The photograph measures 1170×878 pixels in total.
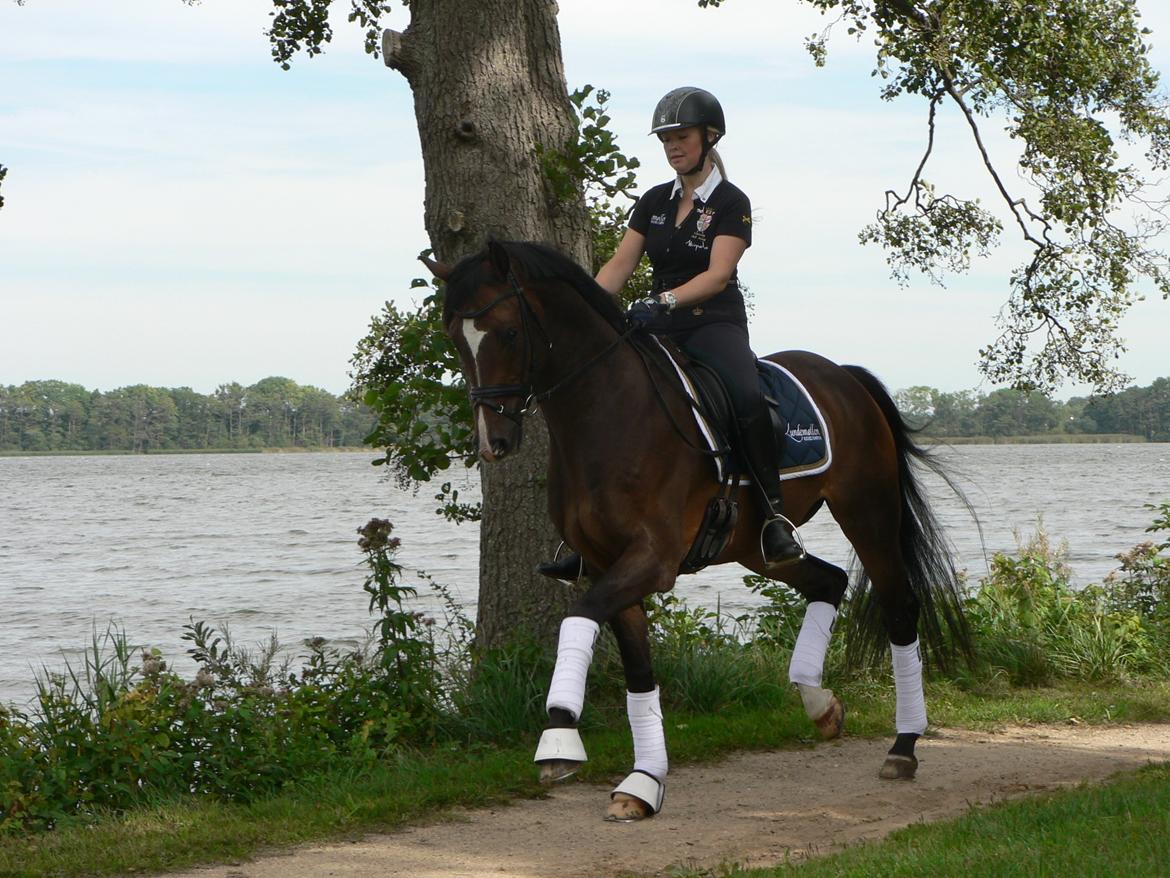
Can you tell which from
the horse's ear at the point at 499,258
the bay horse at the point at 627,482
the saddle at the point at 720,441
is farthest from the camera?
the saddle at the point at 720,441

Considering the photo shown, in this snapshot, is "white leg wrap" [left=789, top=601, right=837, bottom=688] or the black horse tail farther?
the black horse tail

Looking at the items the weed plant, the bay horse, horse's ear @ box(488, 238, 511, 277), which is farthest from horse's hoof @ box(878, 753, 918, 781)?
horse's ear @ box(488, 238, 511, 277)

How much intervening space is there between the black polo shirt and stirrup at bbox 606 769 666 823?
232 centimetres

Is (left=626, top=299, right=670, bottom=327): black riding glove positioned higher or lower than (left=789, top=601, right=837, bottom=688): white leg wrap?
higher

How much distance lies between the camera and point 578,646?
5.73 metres

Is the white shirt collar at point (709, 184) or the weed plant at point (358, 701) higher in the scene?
the white shirt collar at point (709, 184)

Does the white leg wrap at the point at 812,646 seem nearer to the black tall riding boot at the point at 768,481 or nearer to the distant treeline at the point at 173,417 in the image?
the black tall riding boot at the point at 768,481

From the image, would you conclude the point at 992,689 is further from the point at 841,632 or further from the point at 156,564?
the point at 156,564

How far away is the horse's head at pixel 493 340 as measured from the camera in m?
5.71

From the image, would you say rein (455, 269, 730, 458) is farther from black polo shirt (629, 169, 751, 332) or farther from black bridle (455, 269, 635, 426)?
black polo shirt (629, 169, 751, 332)

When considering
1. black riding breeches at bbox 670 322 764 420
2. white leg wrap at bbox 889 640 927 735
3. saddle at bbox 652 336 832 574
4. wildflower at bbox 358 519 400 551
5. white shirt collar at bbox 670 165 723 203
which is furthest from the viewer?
wildflower at bbox 358 519 400 551

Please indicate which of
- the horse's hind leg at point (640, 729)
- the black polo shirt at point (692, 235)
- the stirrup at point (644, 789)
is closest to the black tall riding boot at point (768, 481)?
the black polo shirt at point (692, 235)

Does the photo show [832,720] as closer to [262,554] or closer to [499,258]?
[499,258]

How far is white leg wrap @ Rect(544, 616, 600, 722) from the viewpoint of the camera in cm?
566
